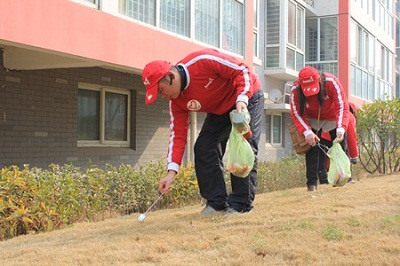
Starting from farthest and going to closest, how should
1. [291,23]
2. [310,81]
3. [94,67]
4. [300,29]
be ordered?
[300,29]
[291,23]
[94,67]
[310,81]

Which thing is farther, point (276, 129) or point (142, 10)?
point (276, 129)

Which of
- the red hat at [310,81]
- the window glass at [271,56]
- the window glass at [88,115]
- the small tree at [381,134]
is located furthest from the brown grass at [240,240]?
the window glass at [271,56]

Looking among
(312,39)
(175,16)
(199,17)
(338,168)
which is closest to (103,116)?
(175,16)

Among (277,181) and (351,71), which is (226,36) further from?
(351,71)

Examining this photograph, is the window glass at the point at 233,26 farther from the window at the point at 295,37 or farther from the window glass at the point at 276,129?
the window glass at the point at 276,129

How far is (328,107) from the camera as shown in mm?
7105

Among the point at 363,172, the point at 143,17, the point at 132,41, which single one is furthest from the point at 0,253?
the point at 363,172

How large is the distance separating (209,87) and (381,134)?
858 cm

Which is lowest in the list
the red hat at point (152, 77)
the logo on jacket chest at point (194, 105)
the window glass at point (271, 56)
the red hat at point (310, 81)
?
the logo on jacket chest at point (194, 105)

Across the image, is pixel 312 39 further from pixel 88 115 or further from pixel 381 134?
pixel 88 115

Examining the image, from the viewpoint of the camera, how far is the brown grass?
136 inches

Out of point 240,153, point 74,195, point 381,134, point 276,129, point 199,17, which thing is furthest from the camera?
point 276,129

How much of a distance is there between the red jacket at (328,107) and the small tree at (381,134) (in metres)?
5.32

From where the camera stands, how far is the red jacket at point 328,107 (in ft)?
22.0
